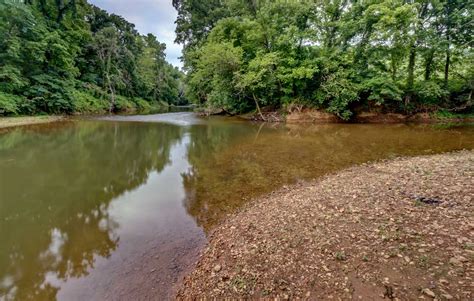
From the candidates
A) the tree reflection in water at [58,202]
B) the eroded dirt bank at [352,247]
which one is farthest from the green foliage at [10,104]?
the eroded dirt bank at [352,247]

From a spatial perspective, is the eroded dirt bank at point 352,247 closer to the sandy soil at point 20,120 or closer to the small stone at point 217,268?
the small stone at point 217,268

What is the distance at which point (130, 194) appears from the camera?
629 cm

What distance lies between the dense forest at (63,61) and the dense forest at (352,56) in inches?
539

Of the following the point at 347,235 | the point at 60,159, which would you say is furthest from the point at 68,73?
the point at 347,235

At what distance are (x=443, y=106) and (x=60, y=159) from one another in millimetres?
24154

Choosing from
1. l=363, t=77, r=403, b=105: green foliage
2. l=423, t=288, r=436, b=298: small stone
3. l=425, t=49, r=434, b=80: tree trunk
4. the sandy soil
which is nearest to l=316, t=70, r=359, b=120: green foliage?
l=363, t=77, r=403, b=105: green foliage

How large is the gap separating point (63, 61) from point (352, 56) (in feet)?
81.8

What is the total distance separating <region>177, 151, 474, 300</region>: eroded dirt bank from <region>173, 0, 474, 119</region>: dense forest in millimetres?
15272

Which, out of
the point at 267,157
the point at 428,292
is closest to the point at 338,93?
the point at 267,157

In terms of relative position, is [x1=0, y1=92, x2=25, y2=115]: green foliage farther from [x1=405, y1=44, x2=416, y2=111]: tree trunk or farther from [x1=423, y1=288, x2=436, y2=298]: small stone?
[x1=405, y1=44, x2=416, y2=111]: tree trunk

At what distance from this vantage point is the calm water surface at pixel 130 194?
132 inches

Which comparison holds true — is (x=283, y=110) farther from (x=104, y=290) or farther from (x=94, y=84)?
(x=94, y=84)

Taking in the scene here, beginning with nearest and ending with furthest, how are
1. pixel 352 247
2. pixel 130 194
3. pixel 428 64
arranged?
pixel 352 247, pixel 130 194, pixel 428 64

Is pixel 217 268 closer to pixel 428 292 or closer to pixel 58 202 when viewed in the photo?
pixel 428 292
